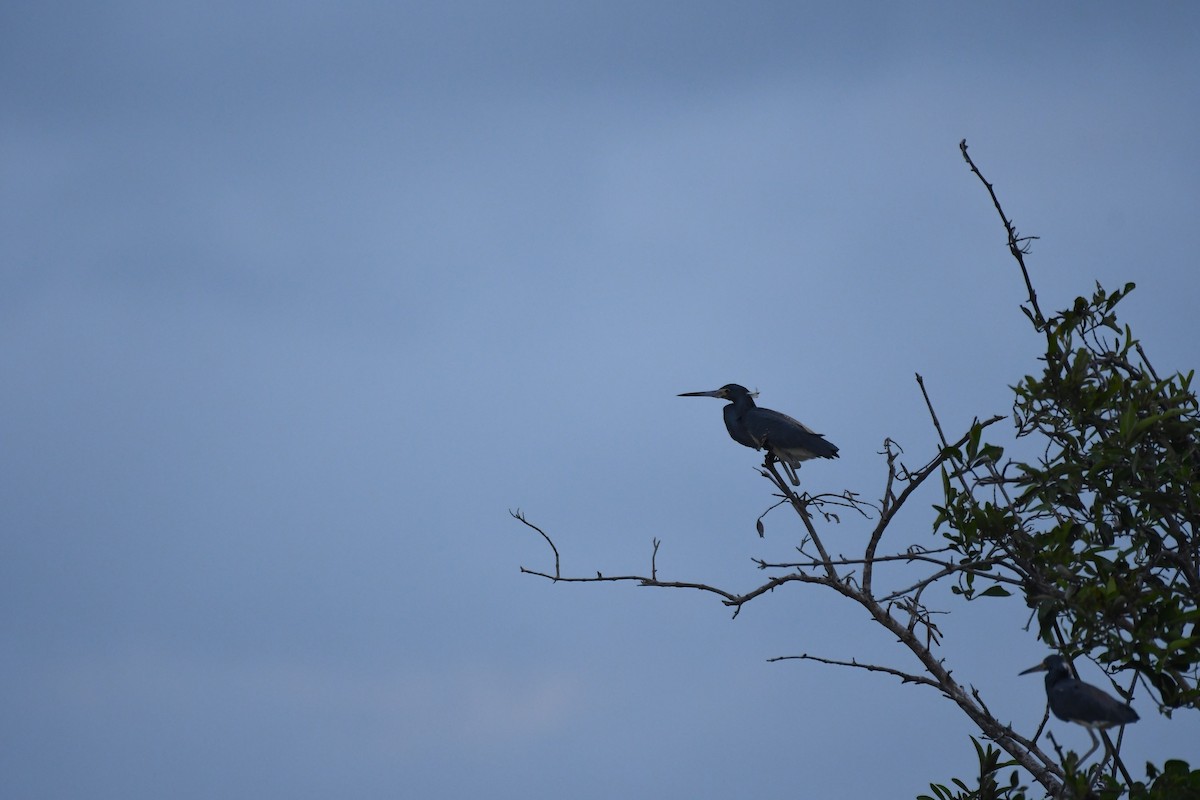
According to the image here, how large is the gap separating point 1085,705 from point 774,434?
487cm

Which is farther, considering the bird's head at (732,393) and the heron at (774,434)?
the bird's head at (732,393)

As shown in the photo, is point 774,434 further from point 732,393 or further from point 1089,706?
point 1089,706

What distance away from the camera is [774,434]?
32.7 feet

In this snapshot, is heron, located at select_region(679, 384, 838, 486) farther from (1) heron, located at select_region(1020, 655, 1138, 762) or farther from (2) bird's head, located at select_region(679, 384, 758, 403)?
(1) heron, located at select_region(1020, 655, 1138, 762)

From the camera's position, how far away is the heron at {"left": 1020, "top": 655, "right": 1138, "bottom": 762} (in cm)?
519

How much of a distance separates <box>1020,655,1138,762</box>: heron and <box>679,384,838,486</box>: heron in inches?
158

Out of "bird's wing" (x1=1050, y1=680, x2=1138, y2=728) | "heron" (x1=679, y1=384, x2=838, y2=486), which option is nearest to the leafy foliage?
"bird's wing" (x1=1050, y1=680, x2=1138, y2=728)

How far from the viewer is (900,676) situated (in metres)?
6.04

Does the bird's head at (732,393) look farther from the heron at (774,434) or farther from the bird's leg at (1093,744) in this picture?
the bird's leg at (1093,744)

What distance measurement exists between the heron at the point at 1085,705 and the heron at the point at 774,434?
400 cm

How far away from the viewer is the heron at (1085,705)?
5.19 m

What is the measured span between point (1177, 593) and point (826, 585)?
1.76m

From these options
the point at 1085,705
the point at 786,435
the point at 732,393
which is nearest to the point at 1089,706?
the point at 1085,705

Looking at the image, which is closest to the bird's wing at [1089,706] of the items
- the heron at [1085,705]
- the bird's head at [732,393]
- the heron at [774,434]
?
the heron at [1085,705]
